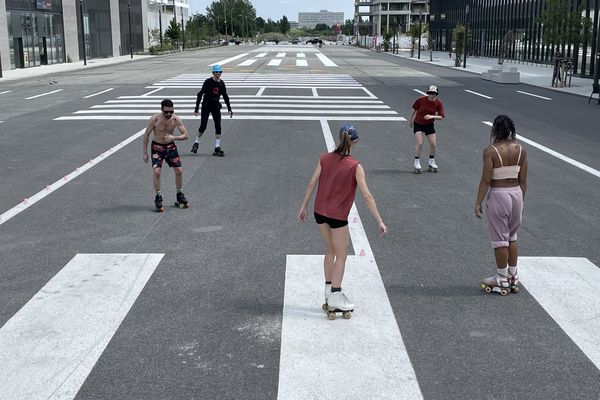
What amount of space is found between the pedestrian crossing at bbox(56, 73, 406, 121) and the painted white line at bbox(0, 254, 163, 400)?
1417 cm

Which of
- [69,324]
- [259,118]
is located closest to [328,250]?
[69,324]

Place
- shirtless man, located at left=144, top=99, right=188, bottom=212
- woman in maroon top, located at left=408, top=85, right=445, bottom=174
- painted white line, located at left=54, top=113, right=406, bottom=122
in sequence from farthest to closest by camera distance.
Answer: painted white line, located at left=54, top=113, right=406, bottom=122
woman in maroon top, located at left=408, top=85, right=445, bottom=174
shirtless man, located at left=144, top=99, right=188, bottom=212

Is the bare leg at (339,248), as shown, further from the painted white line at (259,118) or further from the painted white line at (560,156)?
the painted white line at (259,118)

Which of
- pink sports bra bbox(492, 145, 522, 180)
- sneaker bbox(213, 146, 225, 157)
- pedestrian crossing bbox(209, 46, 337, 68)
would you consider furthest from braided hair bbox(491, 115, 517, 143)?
pedestrian crossing bbox(209, 46, 337, 68)

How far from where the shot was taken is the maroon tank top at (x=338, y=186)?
19.3 ft

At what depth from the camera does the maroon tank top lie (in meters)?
5.89

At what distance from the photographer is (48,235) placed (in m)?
8.80

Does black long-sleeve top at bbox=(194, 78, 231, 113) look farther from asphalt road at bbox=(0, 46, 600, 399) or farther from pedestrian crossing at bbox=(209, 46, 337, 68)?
pedestrian crossing at bbox=(209, 46, 337, 68)

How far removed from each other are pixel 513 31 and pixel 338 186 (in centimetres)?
6183

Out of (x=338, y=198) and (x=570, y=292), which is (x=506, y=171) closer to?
(x=570, y=292)

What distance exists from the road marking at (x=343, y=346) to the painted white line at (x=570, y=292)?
5.08ft

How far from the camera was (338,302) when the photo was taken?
19.9ft

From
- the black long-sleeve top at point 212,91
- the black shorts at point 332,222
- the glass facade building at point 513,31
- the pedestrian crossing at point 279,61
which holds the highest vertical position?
the glass facade building at point 513,31

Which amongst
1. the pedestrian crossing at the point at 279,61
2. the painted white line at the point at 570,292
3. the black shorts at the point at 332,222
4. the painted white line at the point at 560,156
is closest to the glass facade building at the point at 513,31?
the pedestrian crossing at the point at 279,61
